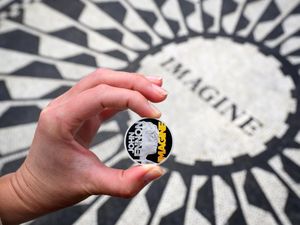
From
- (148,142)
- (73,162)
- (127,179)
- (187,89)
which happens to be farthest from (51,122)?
(187,89)

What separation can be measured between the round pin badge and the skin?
0.59ft

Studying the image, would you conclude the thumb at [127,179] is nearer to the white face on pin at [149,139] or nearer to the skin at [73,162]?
the skin at [73,162]

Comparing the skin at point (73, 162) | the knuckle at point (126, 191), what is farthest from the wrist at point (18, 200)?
the knuckle at point (126, 191)

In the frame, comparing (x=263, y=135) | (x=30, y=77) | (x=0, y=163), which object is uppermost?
(x=30, y=77)

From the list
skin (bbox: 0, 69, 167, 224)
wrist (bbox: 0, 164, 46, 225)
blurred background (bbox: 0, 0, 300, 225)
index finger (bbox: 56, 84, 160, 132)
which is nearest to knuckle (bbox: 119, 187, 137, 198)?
skin (bbox: 0, 69, 167, 224)

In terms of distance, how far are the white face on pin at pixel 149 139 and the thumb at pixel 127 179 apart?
10.5 inches

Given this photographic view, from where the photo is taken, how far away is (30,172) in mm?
1162

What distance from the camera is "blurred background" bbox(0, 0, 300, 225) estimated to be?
191 centimetres

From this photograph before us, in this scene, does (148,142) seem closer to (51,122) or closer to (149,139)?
(149,139)

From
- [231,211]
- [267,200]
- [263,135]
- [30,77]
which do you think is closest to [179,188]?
[231,211]

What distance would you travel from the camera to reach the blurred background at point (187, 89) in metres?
1.91

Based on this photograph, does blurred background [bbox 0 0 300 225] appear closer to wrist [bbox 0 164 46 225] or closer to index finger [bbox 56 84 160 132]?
wrist [bbox 0 164 46 225]

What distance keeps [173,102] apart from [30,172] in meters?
1.32

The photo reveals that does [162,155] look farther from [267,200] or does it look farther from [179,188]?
[267,200]
